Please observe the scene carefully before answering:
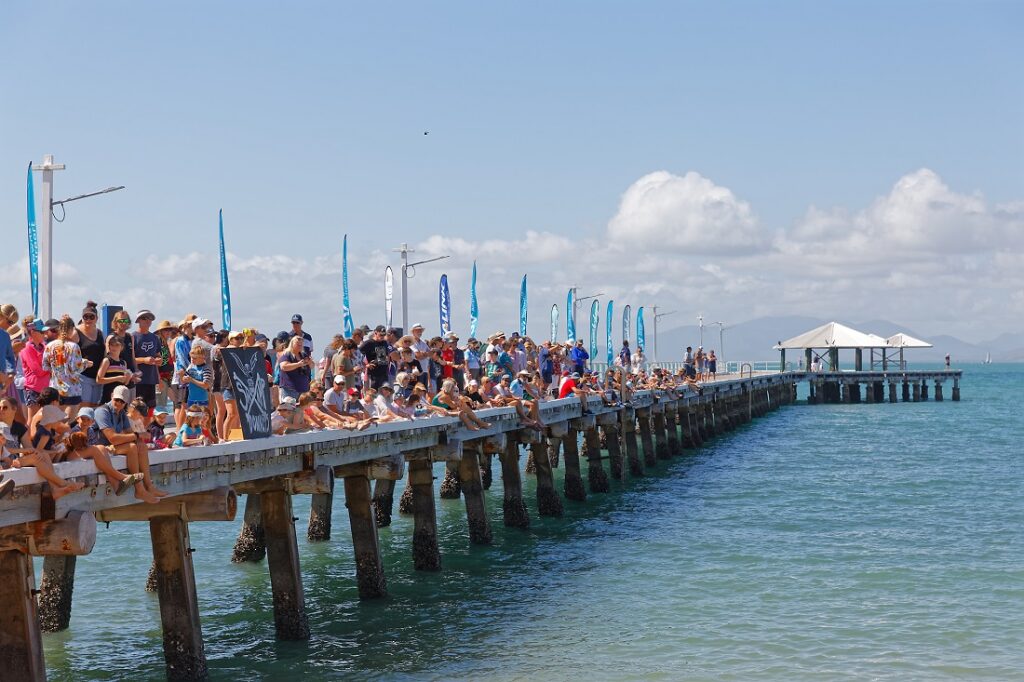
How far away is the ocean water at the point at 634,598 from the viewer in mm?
16016

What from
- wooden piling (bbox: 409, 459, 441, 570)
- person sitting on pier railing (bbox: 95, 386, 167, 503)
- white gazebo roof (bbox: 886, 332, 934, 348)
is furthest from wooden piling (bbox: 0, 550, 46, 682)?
white gazebo roof (bbox: 886, 332, 934, 348)

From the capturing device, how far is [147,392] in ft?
49.7

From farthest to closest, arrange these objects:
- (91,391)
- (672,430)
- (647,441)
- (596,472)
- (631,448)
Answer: (672,430) < (647,441) < (631,448) < (596,472) < (91,391)

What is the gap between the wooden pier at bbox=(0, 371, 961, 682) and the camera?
1098 cm

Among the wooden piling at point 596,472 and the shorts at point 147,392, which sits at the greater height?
the shorts at point 147,392

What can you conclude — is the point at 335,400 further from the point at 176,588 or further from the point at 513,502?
the point at 513,502

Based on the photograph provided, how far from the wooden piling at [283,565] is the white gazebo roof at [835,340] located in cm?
8482

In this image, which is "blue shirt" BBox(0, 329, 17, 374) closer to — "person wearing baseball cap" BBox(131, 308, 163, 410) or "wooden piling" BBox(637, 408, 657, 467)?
"person wearing baseball cap" BBox(131, 308, 163, 410)

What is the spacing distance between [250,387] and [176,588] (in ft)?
8.74

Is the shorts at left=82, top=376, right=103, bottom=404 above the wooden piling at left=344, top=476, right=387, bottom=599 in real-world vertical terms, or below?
above

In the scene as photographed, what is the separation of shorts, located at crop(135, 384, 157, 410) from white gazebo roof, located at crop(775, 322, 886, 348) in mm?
86197

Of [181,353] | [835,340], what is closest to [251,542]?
[181,353]

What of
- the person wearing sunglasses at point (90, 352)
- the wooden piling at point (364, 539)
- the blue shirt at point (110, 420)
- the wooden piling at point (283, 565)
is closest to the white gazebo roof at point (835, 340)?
the wooden piling at point (364, 539)

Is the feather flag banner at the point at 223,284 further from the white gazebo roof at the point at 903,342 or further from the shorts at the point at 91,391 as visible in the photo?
the white gazebo roof at the point at 903,342
